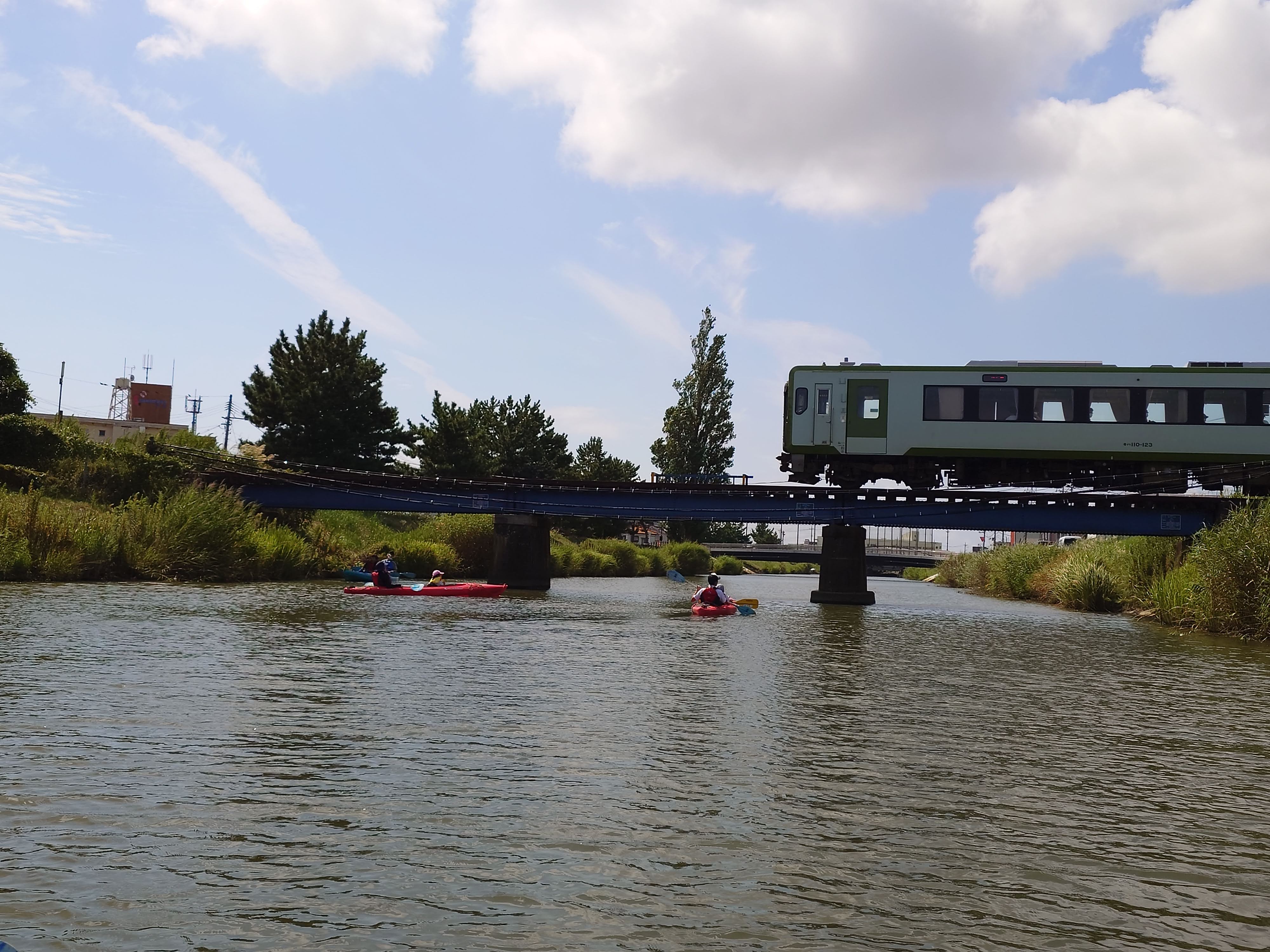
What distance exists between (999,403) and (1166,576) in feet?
22.8

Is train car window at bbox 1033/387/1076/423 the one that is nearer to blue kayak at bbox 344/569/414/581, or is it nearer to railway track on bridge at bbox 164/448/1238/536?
railway track on bridge at bbox 164/448/1238/536

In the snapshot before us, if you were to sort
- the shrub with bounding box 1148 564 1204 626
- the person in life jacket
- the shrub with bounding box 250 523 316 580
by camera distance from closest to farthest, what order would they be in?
the shrub with bounding box 1148 564 1204 626 < the person in life jacket < the shrub with bounding box 250 523 316 580

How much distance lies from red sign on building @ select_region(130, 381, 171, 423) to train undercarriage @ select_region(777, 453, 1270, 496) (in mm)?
102302

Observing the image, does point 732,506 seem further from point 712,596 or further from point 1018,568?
point 1018,568

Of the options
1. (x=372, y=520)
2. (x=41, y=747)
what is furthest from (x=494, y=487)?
(x=41, y=747)

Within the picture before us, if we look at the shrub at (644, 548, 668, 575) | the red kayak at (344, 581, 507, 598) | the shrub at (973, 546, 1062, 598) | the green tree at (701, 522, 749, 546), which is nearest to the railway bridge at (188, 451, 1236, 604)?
the red kayak at (344, 581, 507, 598)

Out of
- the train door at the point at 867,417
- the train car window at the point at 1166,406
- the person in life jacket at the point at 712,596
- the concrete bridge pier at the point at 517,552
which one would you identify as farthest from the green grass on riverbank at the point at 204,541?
the train car window at the point at 1166,406

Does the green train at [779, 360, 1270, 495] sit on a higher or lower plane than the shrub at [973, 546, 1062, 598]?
higher

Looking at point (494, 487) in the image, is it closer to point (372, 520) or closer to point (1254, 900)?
point (372, 520)

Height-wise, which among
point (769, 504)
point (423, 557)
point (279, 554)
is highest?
point (769, 504)

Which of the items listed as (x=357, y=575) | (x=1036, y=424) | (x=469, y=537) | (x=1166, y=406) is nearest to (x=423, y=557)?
(x=469, y=537)

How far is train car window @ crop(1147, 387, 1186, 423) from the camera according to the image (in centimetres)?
3102

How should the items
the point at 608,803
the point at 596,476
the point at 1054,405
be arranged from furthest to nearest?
the point at 596,476 < the point at 1054,405 < the point at 608,803

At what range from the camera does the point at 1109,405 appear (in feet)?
103
